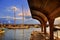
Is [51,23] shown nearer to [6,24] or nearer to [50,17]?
[50,17]

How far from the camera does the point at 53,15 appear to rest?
4777mm

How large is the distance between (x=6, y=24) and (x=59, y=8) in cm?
2654

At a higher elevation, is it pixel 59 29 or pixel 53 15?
pixel 53 15

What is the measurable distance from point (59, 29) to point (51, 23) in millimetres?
5547

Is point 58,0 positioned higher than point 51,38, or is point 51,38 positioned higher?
point 58,0

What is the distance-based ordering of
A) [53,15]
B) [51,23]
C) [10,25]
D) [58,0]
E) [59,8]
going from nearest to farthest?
[58,0]
[59,8]
[53,15]
[51,23]
[10,25]

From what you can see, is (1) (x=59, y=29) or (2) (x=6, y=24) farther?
(2) (x=6, y=24)

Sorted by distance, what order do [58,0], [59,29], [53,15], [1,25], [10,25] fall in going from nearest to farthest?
[58,0] → [53,15] → [59,29] → [1,25] → [10,25]

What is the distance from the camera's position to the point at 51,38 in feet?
17.9

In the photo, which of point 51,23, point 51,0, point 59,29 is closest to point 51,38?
point 51,23

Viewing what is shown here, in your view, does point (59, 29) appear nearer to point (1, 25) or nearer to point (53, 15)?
point (53, 15)

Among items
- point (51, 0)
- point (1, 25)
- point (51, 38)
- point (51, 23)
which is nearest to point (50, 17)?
point (51, 23)

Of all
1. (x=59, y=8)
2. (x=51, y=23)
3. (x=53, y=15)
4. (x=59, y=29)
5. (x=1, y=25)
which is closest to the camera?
(x=59, y=8)

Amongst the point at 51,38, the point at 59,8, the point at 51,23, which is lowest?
the point at 51,38
